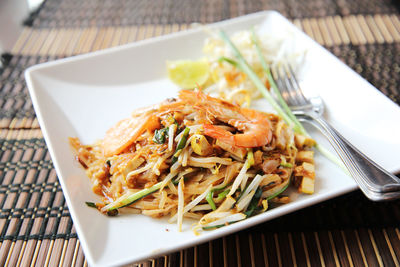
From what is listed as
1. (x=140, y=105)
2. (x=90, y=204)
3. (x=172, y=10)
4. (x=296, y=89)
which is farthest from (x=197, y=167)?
(x=172, y=10)

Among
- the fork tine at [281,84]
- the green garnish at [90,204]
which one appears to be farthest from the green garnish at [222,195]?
the fork tine at [281,84]

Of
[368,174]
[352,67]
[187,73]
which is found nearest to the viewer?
Result: [368,174]

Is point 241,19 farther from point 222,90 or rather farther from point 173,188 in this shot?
point 173,188

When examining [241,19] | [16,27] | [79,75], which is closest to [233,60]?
[241,19]

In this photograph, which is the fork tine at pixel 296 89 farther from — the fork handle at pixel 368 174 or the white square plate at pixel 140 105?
the fork handle at pixel 368 174

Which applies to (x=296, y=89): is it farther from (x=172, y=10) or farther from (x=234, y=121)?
(x=172, y=10)

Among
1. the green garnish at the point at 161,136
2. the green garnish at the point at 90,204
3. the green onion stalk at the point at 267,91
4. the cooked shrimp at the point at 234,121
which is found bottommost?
the green garnish at the point at 90,204
